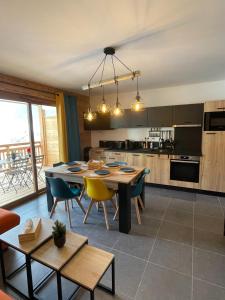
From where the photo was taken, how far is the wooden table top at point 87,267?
1243mm

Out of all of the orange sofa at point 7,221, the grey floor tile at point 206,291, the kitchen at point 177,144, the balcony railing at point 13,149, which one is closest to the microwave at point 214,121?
the kitchen at point 177,144

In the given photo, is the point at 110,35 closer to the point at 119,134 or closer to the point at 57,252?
the point at 57,252

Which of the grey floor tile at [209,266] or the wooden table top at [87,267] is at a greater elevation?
the wooden table top at [87,267]

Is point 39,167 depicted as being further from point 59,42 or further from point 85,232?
point 59,42

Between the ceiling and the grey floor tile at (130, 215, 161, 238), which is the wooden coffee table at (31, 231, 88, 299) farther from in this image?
the ceiling

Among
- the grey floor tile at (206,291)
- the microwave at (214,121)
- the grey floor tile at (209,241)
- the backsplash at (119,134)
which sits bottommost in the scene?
the grey floor tile at (206,291)

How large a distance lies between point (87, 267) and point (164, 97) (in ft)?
13.5

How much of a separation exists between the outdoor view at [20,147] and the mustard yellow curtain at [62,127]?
16.3 inches

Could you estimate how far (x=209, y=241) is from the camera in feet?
7.31

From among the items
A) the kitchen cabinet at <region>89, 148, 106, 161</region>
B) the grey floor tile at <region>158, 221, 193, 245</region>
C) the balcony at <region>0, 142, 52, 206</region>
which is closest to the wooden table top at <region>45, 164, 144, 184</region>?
the grey floor tile at <region>158, 221, 193, 245</region>

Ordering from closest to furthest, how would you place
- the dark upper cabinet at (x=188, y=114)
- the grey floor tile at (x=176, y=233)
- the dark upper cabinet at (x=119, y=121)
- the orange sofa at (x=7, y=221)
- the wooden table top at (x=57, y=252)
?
the wooden table top at (x=57, y=252), the orange sofa at (x=7, y=221), the grey floor tile at (x=176, y=233), the dark upper cabinet at (x=188, y=114), the dark upper cabinet at (x=119, y=121)

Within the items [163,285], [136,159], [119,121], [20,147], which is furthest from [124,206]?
[20,147]

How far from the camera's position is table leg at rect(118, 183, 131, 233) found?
7.82 ft

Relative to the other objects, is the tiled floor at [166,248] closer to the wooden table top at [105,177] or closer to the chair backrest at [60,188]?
the chair backrest at [60,188]
